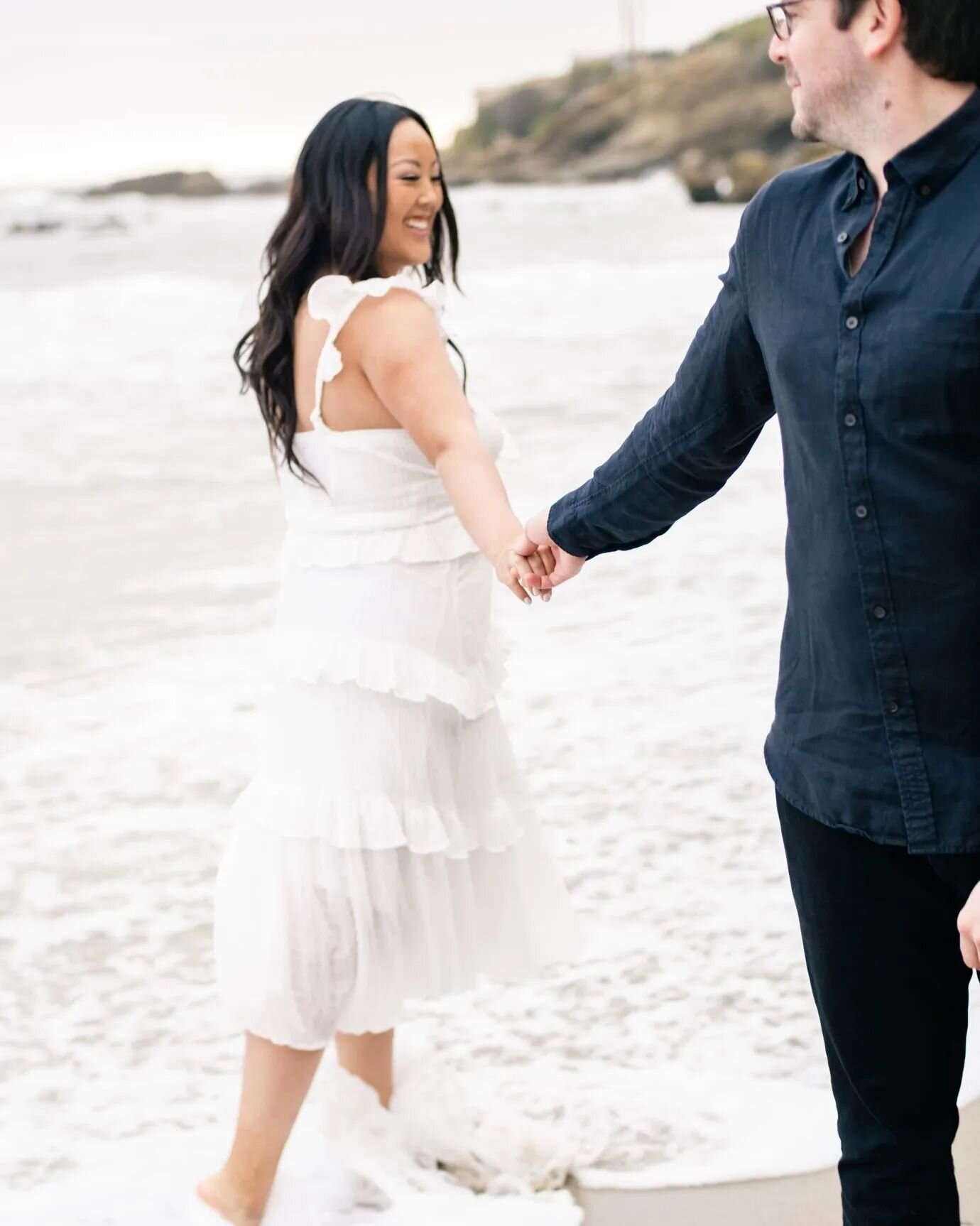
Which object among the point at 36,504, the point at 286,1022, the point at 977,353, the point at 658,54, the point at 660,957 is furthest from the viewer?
the point at 658,54

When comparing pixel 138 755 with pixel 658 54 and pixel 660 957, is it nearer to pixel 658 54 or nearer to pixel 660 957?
pixel 660 957

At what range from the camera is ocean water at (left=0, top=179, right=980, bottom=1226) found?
114 inches

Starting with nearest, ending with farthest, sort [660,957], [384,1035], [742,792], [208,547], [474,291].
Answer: [384,1035], [660,957], [742,792], [208,547], [474,291]

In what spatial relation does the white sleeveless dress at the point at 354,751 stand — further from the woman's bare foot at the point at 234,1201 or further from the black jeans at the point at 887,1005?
the black jeans at the point at 887,1005

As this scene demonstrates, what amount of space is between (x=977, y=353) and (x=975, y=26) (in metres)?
0.31

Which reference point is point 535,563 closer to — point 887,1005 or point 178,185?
point 887,1005

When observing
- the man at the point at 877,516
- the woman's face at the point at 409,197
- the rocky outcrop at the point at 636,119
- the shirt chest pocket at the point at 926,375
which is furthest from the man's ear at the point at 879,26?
the rocky outcrop at the point at 636,119

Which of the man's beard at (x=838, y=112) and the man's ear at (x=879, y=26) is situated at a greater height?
the man's ear at (x=879, y=26)

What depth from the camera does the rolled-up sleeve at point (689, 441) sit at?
1.84 metres

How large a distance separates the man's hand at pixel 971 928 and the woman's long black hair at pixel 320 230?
133cm

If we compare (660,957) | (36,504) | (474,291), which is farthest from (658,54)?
(660,957)

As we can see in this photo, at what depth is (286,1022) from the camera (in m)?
2.49

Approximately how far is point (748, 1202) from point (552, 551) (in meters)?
1.17

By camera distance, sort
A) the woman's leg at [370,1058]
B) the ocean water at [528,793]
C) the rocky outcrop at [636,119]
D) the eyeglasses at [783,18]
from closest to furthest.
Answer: the eyeglasses at [783,18] → the woman's leg at [370,1058] → the ocean water at [528,793] → the rocky outcrop at [636,119]
